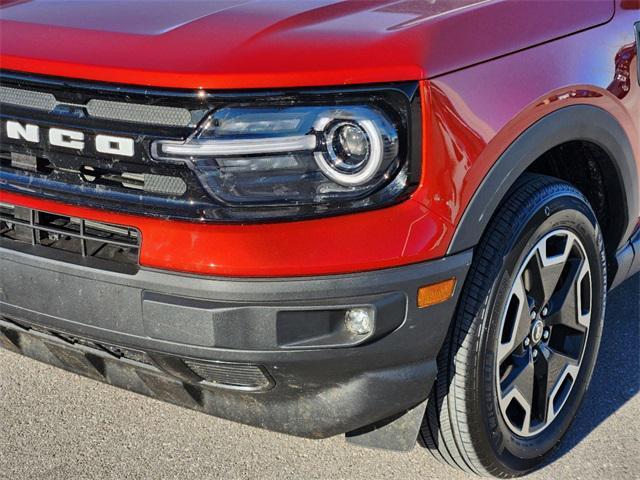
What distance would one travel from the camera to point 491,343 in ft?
8.86

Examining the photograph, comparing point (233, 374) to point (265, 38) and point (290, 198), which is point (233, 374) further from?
point (265, 38)

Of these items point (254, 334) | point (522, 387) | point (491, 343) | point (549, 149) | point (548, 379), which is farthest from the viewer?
point (548, 379)

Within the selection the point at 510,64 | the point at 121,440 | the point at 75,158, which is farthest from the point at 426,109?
the point at 121,440

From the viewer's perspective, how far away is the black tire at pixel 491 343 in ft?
8.64

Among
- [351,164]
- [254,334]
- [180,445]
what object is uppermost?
[351,164]

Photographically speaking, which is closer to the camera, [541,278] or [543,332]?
[541,278]

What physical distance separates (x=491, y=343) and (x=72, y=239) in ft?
3.79

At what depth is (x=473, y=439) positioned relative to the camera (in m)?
2.79

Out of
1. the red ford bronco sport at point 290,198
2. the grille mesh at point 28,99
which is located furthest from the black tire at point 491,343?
the grille mesh at point 28,99

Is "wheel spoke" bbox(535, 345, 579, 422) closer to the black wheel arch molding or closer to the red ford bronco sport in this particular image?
the red ford bronco sport

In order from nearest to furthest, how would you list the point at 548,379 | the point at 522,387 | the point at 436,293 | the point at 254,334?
the point at 254,334, the point at 436,293, the point at 522,387, the point at 548,379

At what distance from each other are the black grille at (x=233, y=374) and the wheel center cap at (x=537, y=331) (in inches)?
35.6

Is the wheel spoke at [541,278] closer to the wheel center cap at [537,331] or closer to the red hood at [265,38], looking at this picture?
the wheel center cap at [537,331]

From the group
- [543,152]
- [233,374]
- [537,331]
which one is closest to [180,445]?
[233,374]
